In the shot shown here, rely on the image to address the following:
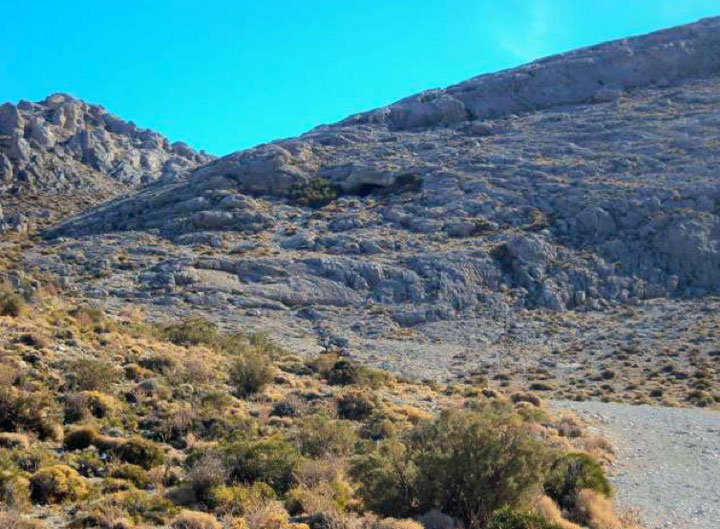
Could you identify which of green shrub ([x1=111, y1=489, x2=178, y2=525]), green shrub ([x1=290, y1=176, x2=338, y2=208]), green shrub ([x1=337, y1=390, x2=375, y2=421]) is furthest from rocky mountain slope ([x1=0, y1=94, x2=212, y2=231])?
green shrub ([x1=111, y1=489, x2=178, y2=525])

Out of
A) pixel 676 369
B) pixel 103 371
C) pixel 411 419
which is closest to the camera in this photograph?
pixel 103 371

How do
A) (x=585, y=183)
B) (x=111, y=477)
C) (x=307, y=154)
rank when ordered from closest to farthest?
(x=111, y=477) < (x=585, y=183) < (x=307, y=154)

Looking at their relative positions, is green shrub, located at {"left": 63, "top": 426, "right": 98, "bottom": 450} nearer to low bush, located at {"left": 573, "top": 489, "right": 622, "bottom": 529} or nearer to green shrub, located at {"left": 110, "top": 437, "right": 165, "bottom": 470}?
green shrub, located at {"left": 110, "top": 437, "right": 165, "bottom": 470}

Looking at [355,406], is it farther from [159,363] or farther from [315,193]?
[315,193]

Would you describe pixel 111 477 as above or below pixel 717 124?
below

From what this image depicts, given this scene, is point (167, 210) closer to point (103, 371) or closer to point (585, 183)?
point (585, 183)

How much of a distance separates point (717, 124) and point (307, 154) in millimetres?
37673

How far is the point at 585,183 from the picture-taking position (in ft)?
179

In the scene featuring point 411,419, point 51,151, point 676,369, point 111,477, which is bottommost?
point 676,369

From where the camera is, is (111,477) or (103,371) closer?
(111,477)

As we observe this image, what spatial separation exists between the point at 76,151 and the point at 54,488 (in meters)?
87.7

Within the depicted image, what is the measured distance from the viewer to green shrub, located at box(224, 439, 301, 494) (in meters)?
12.0

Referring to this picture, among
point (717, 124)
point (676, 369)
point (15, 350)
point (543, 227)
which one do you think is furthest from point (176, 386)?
point (717, 124)

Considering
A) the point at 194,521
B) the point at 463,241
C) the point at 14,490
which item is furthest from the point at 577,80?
the point at 14,490
